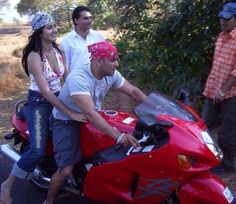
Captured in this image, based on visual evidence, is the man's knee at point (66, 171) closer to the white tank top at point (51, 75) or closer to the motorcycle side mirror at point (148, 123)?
the white tank top at point (51, 75)

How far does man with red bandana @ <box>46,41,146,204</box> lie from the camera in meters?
3.69

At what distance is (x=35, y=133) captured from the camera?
4324 mm

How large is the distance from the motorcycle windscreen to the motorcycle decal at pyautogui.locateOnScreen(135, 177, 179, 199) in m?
0.50

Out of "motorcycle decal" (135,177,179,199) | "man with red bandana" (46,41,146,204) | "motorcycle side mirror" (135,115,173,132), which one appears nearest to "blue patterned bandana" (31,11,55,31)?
"man with red bandana" (46,41,146,204)

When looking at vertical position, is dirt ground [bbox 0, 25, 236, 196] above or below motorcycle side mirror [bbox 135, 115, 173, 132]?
below

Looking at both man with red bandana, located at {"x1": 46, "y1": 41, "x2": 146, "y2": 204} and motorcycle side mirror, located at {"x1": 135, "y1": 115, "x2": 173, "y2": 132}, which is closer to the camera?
motorcycle side mirror, located at {"x1": 135, "y1": 115, "x2": 173, "y2": 132}

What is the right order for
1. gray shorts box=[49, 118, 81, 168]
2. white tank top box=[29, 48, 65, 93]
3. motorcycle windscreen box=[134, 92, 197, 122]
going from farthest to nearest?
white tank top box=[29, 48, 65, 93], gray shorts box=[49, 118, 81, 168], motorcycle windscreen box=[134, 92, 197, 122]

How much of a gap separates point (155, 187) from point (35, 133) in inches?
52.9

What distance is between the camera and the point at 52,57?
4.63 metres

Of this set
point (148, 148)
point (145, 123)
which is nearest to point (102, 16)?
point (148, 148)

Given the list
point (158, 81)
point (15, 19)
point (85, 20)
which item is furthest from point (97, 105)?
point (15, 19)

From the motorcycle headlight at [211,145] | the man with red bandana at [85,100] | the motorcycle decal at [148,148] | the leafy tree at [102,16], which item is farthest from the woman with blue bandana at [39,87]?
the leafy tree at [102,16]

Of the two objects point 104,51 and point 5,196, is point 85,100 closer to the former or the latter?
point 104,51

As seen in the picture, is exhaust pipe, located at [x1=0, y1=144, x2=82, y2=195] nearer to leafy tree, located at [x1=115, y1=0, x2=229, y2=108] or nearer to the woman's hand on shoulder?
the woman's hand on shoulder
